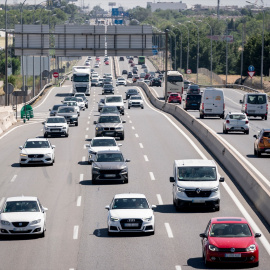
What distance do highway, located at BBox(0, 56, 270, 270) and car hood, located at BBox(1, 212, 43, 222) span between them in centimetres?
69

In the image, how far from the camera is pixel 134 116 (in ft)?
246

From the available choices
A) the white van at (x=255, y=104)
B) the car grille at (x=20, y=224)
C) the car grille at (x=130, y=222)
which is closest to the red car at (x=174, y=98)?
the white van at (x=255, y=104)

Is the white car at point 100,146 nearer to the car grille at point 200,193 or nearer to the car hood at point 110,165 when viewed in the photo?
the car hood at point 110,165

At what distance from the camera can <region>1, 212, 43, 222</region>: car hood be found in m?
25.3

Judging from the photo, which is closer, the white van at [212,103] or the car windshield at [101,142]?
the car windshield at [101,142]

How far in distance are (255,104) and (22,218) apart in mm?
46306

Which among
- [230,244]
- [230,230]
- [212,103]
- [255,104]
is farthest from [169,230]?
[255,104]

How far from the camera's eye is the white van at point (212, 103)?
6888cm

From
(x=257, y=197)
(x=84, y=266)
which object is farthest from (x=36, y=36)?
(x=84, y=266)

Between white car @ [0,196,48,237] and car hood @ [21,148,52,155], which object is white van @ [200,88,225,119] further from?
white car @ [0,196,48,237]

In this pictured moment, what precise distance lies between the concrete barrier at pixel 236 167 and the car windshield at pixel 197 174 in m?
1.85

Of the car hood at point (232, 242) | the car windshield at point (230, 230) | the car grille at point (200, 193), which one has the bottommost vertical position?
the car grille at point (200, 193)

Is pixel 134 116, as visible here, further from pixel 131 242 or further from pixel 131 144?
pixel 131 242

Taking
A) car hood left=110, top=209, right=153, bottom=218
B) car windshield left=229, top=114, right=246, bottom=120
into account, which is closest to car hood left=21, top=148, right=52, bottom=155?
car hood left=110, top=209, right=153, bottom=218
